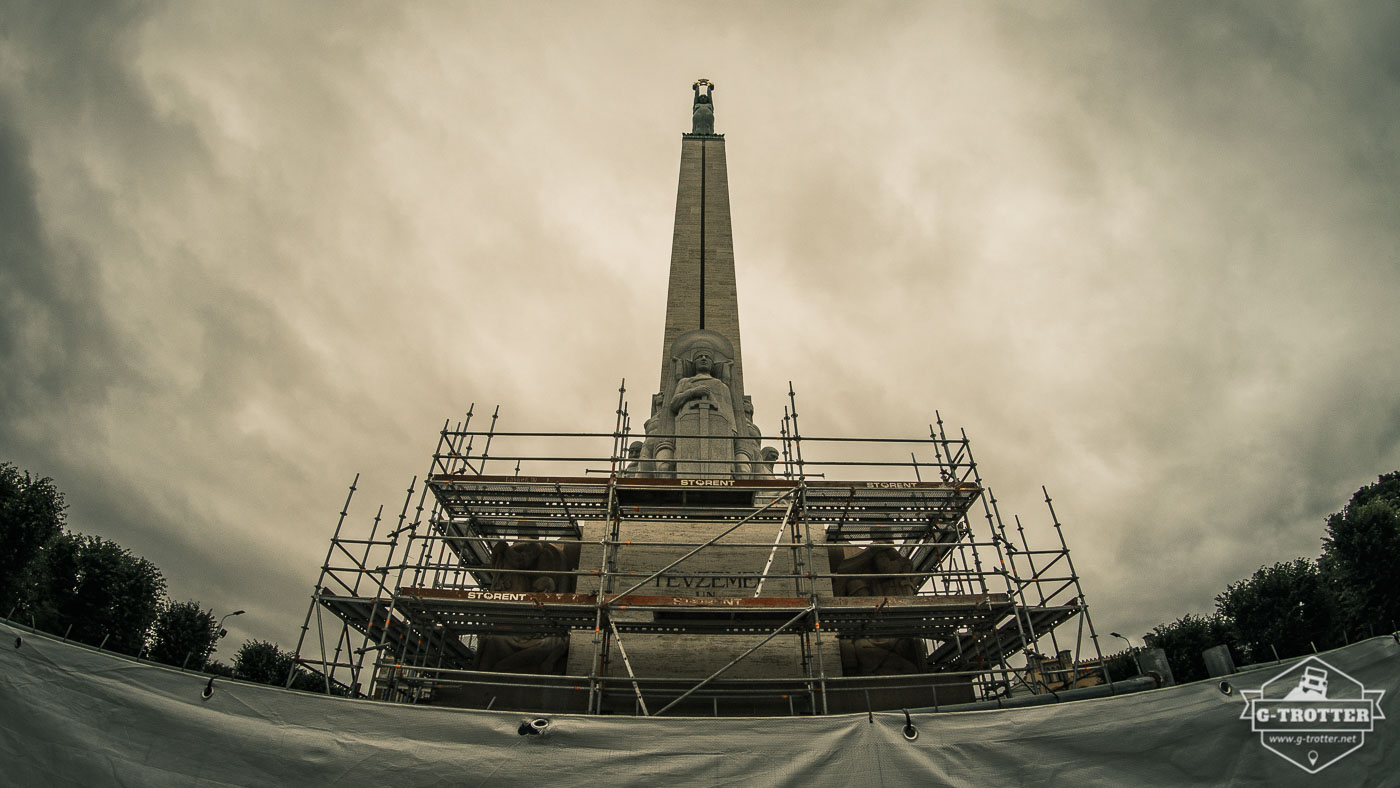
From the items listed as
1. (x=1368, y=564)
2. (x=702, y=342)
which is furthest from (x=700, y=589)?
(x=1368, y=564)

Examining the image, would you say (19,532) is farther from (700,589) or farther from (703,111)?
(703,111)

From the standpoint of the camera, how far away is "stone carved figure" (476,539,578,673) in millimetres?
11766

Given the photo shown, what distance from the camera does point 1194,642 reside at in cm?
2605

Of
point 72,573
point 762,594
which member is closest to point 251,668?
point 72,573

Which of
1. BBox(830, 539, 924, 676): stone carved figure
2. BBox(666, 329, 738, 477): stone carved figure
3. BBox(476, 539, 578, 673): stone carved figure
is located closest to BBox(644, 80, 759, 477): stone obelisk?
BBox(666, 329, 738, 477): stone carved figure

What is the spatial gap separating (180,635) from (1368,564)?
4133 cm

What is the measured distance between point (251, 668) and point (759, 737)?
31.2 meters

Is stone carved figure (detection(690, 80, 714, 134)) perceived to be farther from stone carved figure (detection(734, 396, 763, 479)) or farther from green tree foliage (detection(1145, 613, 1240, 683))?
green tree foliage (detection(1145, 613, 1240, 683))

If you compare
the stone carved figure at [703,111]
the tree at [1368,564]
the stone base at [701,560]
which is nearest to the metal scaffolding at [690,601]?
the stone base at [701,560]

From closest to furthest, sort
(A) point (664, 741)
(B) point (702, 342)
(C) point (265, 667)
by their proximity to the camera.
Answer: (A) point (664, 741), (B) point (702, 342), (C) point (265, 667)

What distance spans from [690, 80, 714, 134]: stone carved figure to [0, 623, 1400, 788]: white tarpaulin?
112 ft

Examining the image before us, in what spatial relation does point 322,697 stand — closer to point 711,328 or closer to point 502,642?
point 502,642

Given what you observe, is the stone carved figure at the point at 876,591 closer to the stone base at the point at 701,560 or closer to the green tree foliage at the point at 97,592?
the stone base at the point at 701,560

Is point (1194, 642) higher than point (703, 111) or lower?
lower
